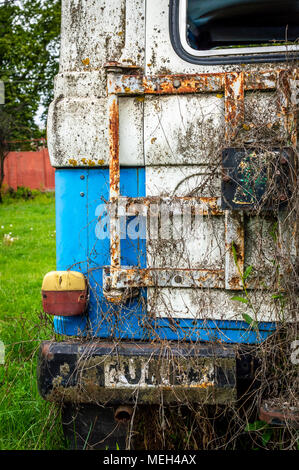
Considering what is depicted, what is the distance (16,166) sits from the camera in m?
20.7

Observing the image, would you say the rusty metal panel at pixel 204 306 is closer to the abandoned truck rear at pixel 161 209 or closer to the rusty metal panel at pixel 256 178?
the abandoned truck rear at pixel 161 209

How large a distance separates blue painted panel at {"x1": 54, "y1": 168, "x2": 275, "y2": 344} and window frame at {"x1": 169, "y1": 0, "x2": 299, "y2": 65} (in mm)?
502

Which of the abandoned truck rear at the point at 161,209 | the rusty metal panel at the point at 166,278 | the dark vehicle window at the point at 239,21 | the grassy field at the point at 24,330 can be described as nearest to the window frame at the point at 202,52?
the abandoned truck rear at the point at 161,209

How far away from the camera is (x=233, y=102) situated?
2.11 m

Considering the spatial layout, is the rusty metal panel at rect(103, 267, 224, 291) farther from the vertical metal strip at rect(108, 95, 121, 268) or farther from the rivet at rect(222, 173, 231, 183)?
the rivet at rect(222, 173, 231, 183)

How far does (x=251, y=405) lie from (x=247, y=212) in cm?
75

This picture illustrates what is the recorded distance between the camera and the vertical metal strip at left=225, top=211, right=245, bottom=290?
84.7 inches

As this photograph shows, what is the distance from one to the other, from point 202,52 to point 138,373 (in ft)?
4.24

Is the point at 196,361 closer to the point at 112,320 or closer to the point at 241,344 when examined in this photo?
the point at 241,344

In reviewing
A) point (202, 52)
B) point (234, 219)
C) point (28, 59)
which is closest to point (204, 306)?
point (234, 219)

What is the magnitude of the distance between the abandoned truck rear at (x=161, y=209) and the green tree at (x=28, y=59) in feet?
68.0

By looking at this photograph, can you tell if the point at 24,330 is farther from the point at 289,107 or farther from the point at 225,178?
the point at 289,107

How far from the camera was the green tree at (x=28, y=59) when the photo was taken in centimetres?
2381

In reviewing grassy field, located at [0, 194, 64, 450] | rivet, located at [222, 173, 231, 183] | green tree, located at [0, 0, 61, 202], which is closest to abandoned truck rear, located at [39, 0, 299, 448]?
rivet, located at [222, 173, 231, 183]
